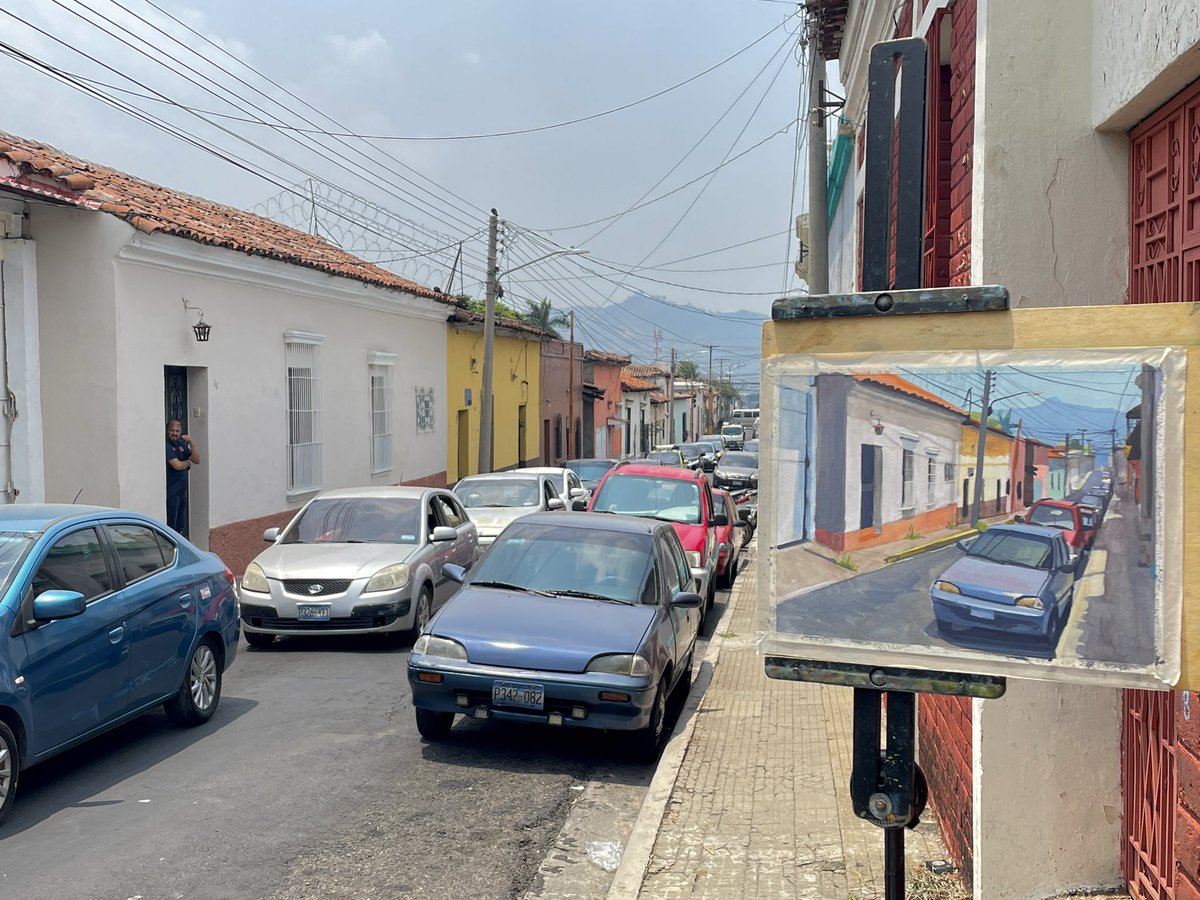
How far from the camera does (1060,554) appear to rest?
2588 mm

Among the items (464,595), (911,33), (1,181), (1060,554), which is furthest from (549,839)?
(1,181)

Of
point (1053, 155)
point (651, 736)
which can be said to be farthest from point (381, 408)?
point (1053, 155)

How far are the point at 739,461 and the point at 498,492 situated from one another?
14.9 meters

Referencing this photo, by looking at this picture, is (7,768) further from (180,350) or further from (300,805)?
(180,350)

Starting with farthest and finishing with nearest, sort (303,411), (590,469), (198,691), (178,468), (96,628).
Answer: (590,469) < (303,411) < (178,468) < (198,691) < (96,628)

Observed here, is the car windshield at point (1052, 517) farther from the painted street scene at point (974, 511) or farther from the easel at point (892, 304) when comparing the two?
the easel at point (892, 304)

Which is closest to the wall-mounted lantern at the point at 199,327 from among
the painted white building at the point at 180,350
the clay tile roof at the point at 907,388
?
the painted white building at the point at 180,350

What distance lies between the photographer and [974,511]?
2.66m

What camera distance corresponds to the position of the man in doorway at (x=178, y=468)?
1458 centimetres

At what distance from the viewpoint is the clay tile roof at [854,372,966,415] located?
2648mm

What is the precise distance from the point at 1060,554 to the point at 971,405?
1.25ft

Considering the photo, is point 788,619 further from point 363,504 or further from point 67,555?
point 363,504

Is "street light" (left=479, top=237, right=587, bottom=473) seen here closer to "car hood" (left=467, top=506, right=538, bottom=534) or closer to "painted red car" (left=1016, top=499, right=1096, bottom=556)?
"car hood" (left=467, top=506, right=538, bottom=534)

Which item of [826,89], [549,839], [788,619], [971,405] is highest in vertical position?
[826,89]
